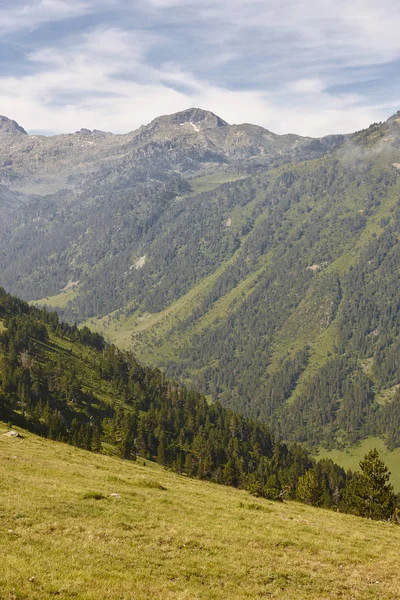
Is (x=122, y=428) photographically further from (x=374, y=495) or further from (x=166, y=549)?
(x=166, y=549)

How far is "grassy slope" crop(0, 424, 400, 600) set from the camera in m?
19.3

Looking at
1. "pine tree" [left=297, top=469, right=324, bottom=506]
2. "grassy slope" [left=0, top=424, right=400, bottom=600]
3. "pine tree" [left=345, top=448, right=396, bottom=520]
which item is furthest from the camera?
"pine tree" [left=297, top=469, right=324, bottom=506]

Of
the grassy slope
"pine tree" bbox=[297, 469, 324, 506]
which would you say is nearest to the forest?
"pine tree" bbox=[297, 469, 324, 506]

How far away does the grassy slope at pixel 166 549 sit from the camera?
19.3m

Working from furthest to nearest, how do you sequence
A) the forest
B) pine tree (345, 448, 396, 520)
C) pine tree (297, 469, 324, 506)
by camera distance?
the forest → pine tree (297, 469, 324, 506) → pine tree (345, 448, 396, 520)

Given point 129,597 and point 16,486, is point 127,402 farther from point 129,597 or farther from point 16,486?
point 129,597

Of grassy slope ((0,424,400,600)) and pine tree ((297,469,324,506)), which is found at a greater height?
grassy slope ((0,424,400,600))

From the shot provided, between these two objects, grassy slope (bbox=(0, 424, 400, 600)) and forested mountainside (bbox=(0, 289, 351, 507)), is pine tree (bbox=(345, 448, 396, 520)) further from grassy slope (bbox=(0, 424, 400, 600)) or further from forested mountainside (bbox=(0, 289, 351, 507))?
forested mountainside (bbox=(0, 289, 351, 507))

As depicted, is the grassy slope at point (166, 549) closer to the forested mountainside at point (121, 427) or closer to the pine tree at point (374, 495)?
the pine tree at point (374, 495)

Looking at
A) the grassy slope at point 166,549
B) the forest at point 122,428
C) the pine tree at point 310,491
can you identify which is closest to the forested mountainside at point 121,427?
the forest at point 122,428

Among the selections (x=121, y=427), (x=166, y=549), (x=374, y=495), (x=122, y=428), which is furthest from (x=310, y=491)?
(x=166, y=549)

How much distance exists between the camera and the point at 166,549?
25.2 m

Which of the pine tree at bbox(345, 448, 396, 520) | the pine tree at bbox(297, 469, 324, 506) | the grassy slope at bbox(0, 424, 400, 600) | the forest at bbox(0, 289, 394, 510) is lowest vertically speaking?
the forest at bbox(0, 289, 394, 510)

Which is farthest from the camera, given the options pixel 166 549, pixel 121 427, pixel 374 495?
pixel 121 427
